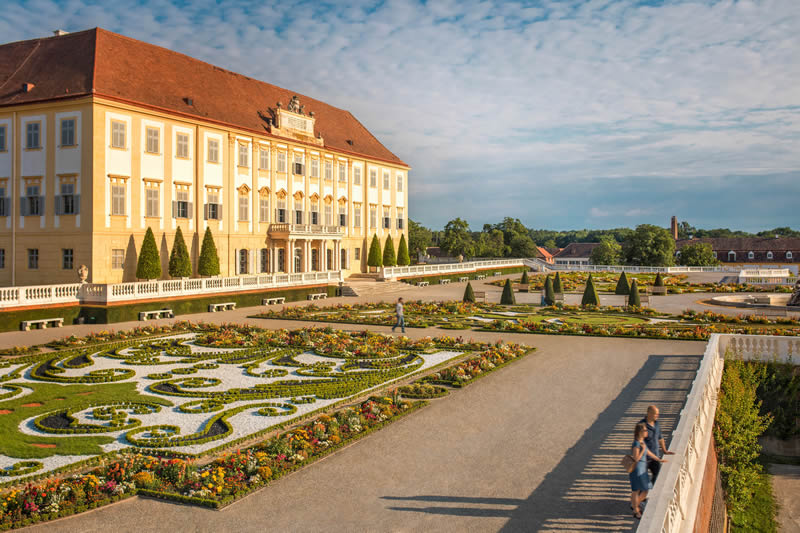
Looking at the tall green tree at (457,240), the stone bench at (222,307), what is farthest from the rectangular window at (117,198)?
the tall green tree at (457,240)

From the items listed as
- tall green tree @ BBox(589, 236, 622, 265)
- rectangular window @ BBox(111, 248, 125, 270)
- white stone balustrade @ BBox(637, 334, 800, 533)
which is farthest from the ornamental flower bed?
tall green tree @ BBox(589, 236, 622, 265)

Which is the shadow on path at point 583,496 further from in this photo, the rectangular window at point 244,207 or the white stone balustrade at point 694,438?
the rectangular window at point 244,207

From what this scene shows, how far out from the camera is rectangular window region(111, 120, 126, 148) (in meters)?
34.6

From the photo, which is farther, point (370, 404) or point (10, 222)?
point (10, 222)

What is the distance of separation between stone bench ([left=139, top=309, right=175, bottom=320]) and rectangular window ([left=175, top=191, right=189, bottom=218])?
1048 cm

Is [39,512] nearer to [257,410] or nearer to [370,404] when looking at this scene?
[257,410]

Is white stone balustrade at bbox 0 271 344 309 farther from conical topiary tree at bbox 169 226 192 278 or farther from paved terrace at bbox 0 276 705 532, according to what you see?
paved terrace at bbox 0 276 705 532

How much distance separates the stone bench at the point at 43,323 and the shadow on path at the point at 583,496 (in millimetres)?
22447

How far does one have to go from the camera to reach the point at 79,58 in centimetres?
3622

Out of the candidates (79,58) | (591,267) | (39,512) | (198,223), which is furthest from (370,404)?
(591,267)

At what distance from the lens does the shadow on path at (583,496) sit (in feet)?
26.6

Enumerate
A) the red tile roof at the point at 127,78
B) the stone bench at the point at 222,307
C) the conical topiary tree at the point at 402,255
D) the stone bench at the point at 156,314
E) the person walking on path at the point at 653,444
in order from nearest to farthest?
the person walking on path at the point at 653,444
the stone bench at the point at 156,314
the stone bench at the point at 222,307
the red tile roof at the point at 127,78
the conical topiary tree at the point at 402,255

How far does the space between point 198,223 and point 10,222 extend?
10286 millimetres

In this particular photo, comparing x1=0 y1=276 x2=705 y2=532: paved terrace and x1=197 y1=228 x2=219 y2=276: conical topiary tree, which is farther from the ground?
x1=197 y1=228 x2=219 y2=276: conical topiary tree
